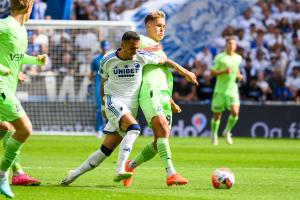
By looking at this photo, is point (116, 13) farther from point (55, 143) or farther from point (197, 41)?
point (55, 143)

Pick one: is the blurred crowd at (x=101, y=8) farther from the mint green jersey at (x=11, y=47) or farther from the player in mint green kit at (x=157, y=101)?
the mint green jersey at (x=11, y=47)

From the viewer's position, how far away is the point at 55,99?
24.6 m

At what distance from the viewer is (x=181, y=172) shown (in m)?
13.1

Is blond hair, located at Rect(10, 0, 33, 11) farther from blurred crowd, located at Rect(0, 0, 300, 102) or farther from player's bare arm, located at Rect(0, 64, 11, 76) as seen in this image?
blurred crowd, located at Rect(0, 0, 300, 102)

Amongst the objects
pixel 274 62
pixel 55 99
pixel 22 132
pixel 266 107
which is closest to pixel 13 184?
pixel 22 132

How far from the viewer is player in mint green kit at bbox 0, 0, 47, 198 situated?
30.9 feet

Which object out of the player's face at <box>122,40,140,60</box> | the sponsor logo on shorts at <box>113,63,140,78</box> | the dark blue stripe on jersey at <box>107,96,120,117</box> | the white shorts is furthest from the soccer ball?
the player's face at <box>122,40,140,60</box>

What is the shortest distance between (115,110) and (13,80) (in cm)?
145

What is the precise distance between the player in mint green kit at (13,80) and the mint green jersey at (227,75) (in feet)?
43.0

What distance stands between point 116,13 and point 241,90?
544cm

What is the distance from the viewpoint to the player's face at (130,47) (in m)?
10.5

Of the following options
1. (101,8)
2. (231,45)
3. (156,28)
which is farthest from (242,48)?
(156,28)

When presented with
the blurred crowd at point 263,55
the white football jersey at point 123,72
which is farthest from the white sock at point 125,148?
the blurred crowd at point 263,55

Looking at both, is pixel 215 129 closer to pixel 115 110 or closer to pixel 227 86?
pixel 227 86
